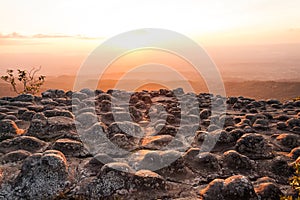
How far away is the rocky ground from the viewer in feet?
43.1

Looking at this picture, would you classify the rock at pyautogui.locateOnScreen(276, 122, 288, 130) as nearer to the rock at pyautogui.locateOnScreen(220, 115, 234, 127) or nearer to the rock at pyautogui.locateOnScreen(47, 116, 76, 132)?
the rock at pyautogui.locateOnScreen(220, 115, 234, 127)

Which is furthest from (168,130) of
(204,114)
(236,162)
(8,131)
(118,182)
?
(8,131)

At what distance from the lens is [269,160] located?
56.5 ft

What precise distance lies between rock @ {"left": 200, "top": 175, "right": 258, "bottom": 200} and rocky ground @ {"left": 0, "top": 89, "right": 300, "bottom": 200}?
0.04 m

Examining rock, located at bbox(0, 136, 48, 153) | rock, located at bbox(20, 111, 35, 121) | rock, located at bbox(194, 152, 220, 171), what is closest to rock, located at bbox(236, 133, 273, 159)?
rock, located at bbox(194, 152, 220, 171)

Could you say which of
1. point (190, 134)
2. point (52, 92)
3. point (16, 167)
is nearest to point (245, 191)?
point (190, 134)

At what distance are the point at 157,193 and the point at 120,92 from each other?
24267 mm

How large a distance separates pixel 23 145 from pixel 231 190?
40.6ft

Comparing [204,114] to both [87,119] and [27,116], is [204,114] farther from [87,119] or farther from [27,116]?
[27,116]

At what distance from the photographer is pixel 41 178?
13.3 meters

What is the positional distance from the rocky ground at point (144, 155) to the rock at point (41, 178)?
0.04 meters

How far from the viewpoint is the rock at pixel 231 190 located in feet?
41.0

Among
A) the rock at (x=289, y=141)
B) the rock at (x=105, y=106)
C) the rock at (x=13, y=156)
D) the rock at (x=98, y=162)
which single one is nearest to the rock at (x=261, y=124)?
the rock at (x=289, y=141)

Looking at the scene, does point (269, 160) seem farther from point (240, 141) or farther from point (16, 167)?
point (16, 167)
